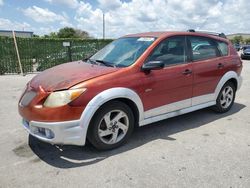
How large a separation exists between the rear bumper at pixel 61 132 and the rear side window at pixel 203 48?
250cm

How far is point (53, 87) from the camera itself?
3.50 metres

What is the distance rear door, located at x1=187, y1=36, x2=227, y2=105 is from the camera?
4.78m

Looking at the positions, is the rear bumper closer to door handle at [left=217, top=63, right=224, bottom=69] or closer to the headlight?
the headlight

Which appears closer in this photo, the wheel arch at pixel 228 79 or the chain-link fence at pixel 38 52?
the wheel arch at pixel 228 79

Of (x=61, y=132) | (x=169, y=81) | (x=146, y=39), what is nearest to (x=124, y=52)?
(x=146, y=39)

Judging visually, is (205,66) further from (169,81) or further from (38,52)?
(38,52)

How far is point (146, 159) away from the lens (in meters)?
3.59

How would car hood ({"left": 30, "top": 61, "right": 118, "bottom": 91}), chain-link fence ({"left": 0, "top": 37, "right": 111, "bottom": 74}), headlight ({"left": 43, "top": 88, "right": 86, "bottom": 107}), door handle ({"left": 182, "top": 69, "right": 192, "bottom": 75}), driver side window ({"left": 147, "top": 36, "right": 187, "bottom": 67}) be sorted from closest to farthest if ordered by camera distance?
headlight ({"left": 43, "top": 88, "right": 86, "bottom": 107}) < car hood ({"left": 30, "top": 61, "right": 118, "bottom": 91}) < driver side window ({"left": 147, "top": 36, "right": 187, "bottom": 67}) < door handle ({"left": 182, "top": 69, "right": 192, "bottom": 75}) < chain-link fence ({"left": 0, "top": 37, "right": 111, "bottom": 74})

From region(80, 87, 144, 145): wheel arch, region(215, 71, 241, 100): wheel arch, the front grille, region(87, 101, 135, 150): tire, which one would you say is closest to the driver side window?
region(80, 87, 144, 145): wheel arch

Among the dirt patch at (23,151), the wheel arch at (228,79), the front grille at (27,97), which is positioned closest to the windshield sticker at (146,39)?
the wheel arch at (228,79)

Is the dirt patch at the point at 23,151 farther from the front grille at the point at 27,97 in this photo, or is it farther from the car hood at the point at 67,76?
the car hood at the point at 67,76


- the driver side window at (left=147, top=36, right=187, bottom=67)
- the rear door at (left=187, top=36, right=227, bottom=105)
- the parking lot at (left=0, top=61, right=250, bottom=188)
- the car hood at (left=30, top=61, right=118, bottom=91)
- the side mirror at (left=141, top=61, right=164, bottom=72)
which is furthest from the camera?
the rear door at (left=187, top=36, right=227, bottom=105)

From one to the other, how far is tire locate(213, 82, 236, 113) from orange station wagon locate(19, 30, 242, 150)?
36 millimetres

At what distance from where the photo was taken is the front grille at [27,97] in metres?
3.60
